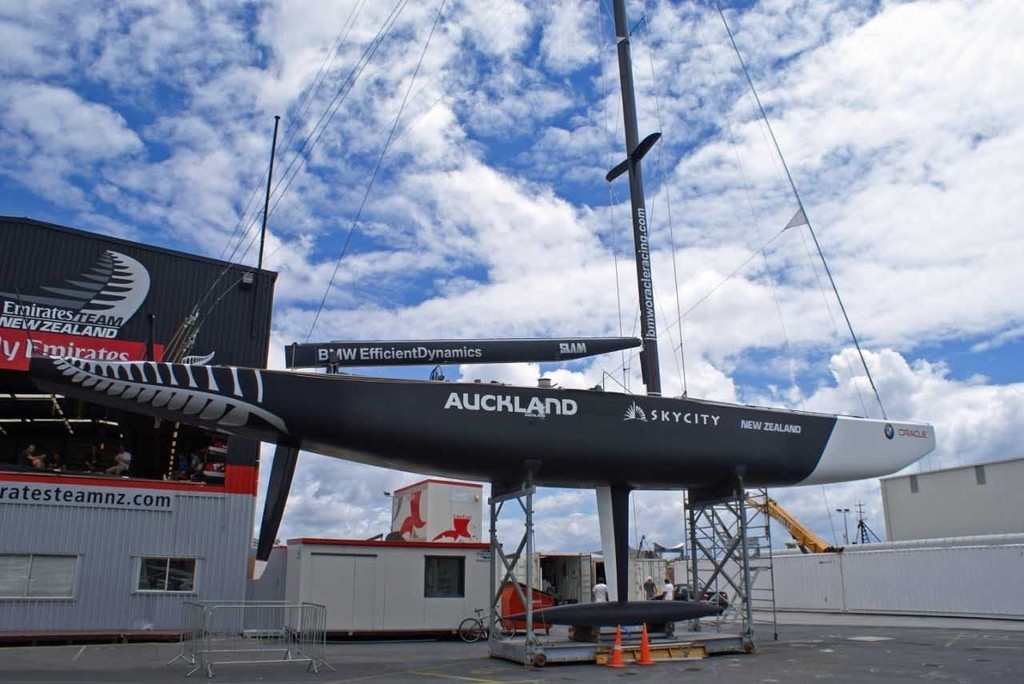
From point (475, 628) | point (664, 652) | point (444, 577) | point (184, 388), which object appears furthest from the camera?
point (444, 577)

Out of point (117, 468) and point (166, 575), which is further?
point (117, 468)

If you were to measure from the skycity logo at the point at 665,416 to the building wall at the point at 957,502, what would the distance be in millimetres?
20359

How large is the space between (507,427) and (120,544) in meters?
9.84

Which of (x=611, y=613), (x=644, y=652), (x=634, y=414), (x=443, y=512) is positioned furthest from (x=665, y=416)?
(x=443, y=512)

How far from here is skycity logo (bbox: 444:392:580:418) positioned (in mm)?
12328

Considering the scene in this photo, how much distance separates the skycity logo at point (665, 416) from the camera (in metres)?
→ 13.4

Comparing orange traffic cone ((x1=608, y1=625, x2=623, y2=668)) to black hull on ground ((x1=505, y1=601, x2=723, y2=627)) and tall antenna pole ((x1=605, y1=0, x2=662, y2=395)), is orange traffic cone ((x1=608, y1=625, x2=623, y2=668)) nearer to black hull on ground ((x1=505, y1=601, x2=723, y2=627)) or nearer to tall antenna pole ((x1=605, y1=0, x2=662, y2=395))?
black hull on ground ((x1=505, y1=601, x2=723, y2=627))

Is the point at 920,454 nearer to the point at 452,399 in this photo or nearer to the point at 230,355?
the point at 452,399

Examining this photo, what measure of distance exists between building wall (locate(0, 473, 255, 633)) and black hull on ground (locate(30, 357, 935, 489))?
285 inches

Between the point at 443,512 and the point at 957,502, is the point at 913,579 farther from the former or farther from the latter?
the point at 443,512

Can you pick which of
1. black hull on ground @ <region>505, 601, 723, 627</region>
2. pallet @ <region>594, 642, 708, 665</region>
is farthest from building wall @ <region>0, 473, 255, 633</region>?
pallet @ <region>594, 642, 708, 665</region>

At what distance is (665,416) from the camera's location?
1373 centimetres

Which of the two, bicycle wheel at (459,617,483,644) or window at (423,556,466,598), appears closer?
bicycle wheel at (459,617,483,644)

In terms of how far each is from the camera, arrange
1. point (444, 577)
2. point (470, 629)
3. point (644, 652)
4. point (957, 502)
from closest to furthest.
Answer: point (644, 652), point (470, 629), point (444, 577), point (957, 502)
